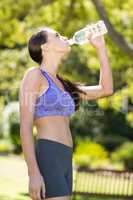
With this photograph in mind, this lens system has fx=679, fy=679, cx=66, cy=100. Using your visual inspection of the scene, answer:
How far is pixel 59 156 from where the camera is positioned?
422cm

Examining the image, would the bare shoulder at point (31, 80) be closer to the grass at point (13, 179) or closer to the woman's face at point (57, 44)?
the woman's face at point (57, 44)

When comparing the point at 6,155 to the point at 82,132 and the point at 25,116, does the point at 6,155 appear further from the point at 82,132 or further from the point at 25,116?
the point at 25,116

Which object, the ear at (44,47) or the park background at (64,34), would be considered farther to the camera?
the park background at (64,34)

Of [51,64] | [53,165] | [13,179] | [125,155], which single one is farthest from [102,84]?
[125,155]

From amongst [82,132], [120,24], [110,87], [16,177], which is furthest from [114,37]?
[82,132]

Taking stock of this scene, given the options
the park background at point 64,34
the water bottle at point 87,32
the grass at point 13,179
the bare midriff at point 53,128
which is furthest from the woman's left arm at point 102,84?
the grass at point 13,179

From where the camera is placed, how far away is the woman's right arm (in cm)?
401

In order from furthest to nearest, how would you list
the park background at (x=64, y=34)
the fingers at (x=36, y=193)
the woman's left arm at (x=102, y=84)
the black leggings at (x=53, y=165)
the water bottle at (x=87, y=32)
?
1. the park background at (x=64, y=34)
2. the woman's left arm at (x=102, y=84)
3. the water bottle at (x=87, y=32)
4. the black leggings at (x=53, y=165)
5. the fingers at (x=36, y=193)

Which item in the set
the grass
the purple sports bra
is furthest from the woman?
the grass

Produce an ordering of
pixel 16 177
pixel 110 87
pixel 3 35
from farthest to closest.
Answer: pixel 16 177
pixel 3 35
pixel 110 87

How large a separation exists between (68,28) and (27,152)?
27.7ft

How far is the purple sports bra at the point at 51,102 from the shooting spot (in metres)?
4.22

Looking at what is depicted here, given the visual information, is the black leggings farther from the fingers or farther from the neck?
the neck

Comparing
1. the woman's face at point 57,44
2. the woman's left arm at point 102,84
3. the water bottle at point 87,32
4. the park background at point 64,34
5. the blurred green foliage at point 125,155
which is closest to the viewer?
the woman's face at point 57,44
